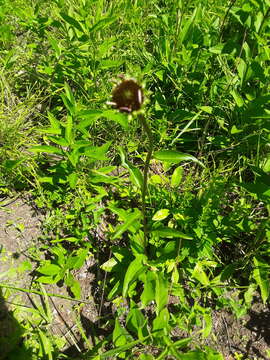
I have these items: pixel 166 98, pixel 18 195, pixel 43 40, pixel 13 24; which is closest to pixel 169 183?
pixel 166 98

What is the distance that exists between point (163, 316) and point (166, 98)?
1.25m

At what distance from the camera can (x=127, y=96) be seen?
866 mm

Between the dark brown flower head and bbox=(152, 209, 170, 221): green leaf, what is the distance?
0.65 meters

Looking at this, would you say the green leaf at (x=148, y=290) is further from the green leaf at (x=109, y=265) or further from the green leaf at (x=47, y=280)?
the green leaf at (x=47, y=280)

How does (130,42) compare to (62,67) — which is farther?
(130,42)

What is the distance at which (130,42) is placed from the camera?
2.09m

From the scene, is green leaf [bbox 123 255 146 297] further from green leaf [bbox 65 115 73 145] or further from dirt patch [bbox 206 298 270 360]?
green leaf [bbox 65 115 73 145]

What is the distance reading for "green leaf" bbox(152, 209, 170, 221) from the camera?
1.40 m

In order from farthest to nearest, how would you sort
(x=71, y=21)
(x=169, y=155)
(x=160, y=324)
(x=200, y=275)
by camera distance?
(x=71, y=21) < (x=200, y=275) < (x=160, y=324) < (x=169, y=155)

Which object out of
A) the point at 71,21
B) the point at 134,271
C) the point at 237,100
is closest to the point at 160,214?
the point at 134,271

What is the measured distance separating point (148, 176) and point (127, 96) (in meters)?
0.84

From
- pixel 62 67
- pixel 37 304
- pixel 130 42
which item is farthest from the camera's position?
pixel 130 42

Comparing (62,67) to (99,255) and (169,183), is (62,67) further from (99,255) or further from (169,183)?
(99,255)

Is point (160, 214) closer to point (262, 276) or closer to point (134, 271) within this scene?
point (134, 271)
